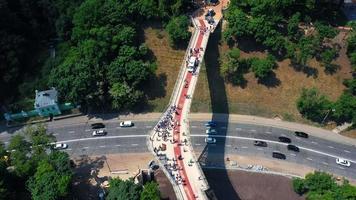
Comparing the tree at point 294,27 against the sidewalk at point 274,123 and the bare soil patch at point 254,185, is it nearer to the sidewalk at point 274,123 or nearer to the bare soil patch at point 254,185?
the sidewalk at point 274,123

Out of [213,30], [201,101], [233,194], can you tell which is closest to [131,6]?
[213,30]

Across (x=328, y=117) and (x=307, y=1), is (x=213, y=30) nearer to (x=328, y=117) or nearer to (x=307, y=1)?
(x=307, y=1)

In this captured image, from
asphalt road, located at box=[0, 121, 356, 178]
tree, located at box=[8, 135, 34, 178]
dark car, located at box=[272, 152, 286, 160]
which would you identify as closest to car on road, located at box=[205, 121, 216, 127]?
asphalt road, located at box=[0, 121, 356, 178]

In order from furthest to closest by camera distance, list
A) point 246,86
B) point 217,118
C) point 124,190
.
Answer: point 246,86, point 217,118, point 124,190

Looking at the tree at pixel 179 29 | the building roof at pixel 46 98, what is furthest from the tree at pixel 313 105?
the building roof at pixel 46 98

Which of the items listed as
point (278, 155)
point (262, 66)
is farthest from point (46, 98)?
point (278, 155)

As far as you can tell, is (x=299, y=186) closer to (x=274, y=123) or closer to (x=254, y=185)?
(x=254, y=185)

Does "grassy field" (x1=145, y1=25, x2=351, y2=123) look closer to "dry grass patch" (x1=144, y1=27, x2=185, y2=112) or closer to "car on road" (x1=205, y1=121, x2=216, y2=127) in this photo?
"dry grass patch" (x1=144, y1=27, x2=185, y2=112)
